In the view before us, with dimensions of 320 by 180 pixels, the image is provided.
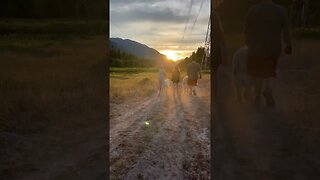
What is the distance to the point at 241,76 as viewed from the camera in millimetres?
3883

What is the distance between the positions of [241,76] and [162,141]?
2.10 meters

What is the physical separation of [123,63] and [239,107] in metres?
6.79

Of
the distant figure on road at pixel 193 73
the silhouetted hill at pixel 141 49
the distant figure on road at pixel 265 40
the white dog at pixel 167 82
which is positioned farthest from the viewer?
the white dog at pixel 167 82

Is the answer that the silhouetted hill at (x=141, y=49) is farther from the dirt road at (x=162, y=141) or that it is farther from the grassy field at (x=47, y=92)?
the dirt road at (x=162, y=141)

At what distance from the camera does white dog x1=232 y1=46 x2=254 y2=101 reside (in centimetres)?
383

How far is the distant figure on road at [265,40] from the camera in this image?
374 cm

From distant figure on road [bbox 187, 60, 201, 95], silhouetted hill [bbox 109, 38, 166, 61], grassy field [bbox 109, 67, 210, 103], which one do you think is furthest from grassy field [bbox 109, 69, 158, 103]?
distant figure on road [bbox 187, 60, 201, 95]

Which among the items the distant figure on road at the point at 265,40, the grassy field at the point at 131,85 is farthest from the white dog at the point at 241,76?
the grassy field at the point at 131,85

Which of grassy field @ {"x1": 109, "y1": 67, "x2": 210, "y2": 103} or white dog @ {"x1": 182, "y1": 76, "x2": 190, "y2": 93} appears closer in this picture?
white dog @ {"x1": 182, "y1": 76, "x2": 190, "y2": 93}

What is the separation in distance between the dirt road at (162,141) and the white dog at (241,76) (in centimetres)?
115

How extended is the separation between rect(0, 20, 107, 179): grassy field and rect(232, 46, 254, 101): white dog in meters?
1.30

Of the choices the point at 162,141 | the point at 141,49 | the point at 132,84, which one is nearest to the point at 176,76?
the point at 132,84

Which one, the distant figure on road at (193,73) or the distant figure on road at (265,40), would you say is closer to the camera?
the distant figure on road at (265,40)

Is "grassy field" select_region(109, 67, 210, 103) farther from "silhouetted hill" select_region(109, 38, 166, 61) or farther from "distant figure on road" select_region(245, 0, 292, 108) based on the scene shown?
"distant figure on road" select_region(245, 0, 292, 108)
